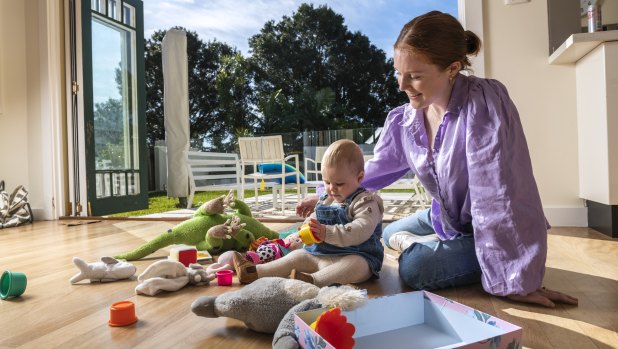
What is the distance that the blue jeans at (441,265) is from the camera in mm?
1224

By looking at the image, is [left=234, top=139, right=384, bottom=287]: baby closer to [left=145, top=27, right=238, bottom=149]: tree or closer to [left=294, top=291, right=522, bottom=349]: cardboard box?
[left=294, top=291, right=522, bottom=349]: cardboard box

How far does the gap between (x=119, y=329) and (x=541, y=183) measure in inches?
84.0

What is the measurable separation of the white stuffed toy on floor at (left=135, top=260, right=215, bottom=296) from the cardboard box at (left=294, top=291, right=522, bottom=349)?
0.61 meters

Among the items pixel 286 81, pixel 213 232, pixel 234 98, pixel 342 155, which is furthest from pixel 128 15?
pixel 286 81

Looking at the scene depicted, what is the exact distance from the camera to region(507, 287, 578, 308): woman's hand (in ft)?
3.48

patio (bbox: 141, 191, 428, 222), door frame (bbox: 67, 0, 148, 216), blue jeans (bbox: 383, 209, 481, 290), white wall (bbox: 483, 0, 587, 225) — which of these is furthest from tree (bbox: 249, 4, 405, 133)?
blue jeans (bbox: 383, 209, 481, 290)

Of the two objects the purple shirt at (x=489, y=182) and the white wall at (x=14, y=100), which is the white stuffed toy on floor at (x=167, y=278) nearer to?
the purple shirt at (x=489, y=182)

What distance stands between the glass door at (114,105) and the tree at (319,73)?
17.3 feet

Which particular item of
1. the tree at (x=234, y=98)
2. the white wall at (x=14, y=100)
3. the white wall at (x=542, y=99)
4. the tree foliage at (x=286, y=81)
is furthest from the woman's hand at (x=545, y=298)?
the tree foliage at (x=286, y=81)

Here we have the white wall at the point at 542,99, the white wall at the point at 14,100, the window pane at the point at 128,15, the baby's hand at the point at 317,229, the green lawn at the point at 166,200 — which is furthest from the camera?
the green lawn at the point at 166,200

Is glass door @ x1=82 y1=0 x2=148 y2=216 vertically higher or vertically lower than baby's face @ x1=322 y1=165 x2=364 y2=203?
higher

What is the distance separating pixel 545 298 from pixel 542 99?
1.59 metres

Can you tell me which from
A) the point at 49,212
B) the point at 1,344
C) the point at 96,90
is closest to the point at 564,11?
the point at 1,344

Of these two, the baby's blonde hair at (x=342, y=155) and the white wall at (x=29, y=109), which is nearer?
the baby's blonde hair at (x=342, y=155)
